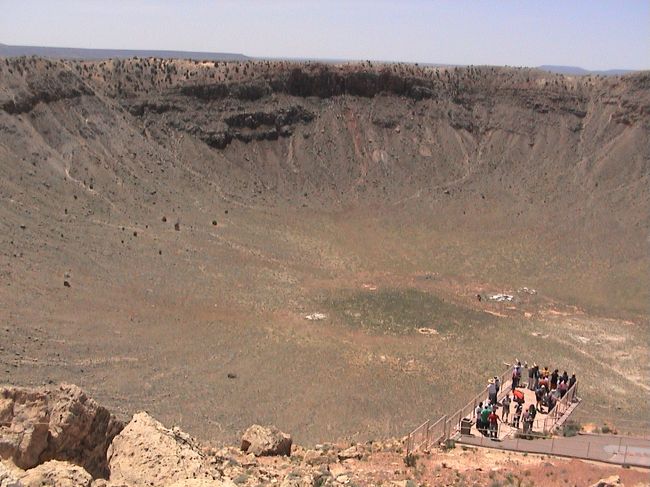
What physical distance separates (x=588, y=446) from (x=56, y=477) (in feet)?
47.7

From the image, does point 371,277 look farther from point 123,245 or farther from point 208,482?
point 208,482

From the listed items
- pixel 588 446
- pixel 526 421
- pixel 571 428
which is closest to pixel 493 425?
pixel 526 421

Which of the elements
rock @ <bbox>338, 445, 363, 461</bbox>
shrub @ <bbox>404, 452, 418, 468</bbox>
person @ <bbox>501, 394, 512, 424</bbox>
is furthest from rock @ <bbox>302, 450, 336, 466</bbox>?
person @ <bbox>501, 394, 512, 424</bbox>

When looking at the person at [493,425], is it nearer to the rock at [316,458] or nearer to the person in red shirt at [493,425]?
the person in red shirt at [493,425]

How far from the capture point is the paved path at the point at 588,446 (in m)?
18.7

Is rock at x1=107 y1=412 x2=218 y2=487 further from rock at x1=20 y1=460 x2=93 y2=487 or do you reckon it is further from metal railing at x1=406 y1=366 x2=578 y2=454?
metal railing at x1=406 y1=366 x2=578 y2=454

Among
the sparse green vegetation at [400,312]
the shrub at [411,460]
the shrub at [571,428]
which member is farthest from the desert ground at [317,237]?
the shrub at [411,460]

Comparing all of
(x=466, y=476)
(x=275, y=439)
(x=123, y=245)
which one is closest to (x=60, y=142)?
(x=123, y=245)

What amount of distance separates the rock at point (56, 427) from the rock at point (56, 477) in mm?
1575

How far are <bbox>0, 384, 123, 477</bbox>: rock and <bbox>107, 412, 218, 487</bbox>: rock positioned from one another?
42 cm

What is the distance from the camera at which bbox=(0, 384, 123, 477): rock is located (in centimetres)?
1094

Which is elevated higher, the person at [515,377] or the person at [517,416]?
the person at [515,377]

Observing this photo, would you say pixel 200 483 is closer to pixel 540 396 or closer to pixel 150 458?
pixel 150 458

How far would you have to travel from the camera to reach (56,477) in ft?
29.7
